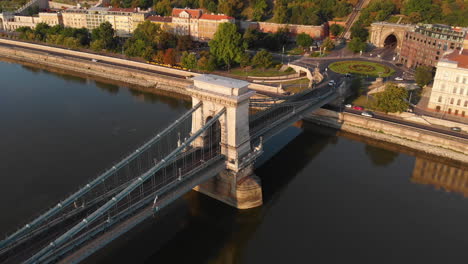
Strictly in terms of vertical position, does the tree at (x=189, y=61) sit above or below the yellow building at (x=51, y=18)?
below

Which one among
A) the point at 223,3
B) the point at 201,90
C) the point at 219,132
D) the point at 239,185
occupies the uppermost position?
the point at 223,3

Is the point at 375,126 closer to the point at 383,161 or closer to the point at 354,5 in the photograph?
the point at 383,161

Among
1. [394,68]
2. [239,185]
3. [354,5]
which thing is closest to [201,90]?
[239,185]

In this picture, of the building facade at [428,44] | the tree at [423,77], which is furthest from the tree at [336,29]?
the tree at [423,77]

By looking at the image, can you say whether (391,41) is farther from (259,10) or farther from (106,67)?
(106,67)

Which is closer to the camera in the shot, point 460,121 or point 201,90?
point 201,90

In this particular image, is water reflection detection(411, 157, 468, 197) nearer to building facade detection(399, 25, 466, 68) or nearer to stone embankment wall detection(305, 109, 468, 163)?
stone embankment wall detection(305, 109, 468, 163)

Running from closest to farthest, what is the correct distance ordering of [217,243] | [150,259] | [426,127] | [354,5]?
[150,259]
[217,243]
[426,127]
[354,5]

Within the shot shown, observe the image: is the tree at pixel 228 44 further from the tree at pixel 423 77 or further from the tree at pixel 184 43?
the tree at pixel 423 77
